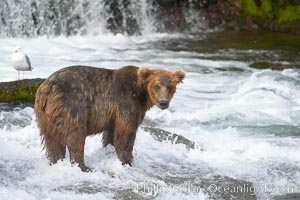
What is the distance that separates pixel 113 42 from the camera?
65.7 ft

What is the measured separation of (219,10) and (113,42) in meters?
4.43

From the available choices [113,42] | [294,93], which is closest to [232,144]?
[294,93]

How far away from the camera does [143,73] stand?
7.38m

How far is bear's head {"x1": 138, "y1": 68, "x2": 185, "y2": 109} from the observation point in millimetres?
7230

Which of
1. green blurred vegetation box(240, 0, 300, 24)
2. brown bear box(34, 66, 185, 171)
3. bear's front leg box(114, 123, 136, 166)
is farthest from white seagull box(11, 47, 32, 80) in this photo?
green blurred vegetation box(240, 0, 300, 24)

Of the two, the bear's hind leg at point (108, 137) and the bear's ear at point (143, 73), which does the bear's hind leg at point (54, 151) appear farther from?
the bear's ear at point (143, 73)

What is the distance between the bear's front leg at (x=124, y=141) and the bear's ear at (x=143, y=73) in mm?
590

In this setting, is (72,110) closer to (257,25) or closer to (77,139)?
(77,139)

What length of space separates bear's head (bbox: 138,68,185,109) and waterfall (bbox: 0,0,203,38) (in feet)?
43.5

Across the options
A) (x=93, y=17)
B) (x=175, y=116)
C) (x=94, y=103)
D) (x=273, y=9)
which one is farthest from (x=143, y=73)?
(x=273, y=9)

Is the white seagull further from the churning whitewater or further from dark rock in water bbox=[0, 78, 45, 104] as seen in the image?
the churning whitewater

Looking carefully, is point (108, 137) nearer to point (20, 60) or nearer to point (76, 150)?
point (76, 150)

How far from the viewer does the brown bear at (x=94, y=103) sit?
7.21 metres

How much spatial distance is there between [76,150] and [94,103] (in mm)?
570
